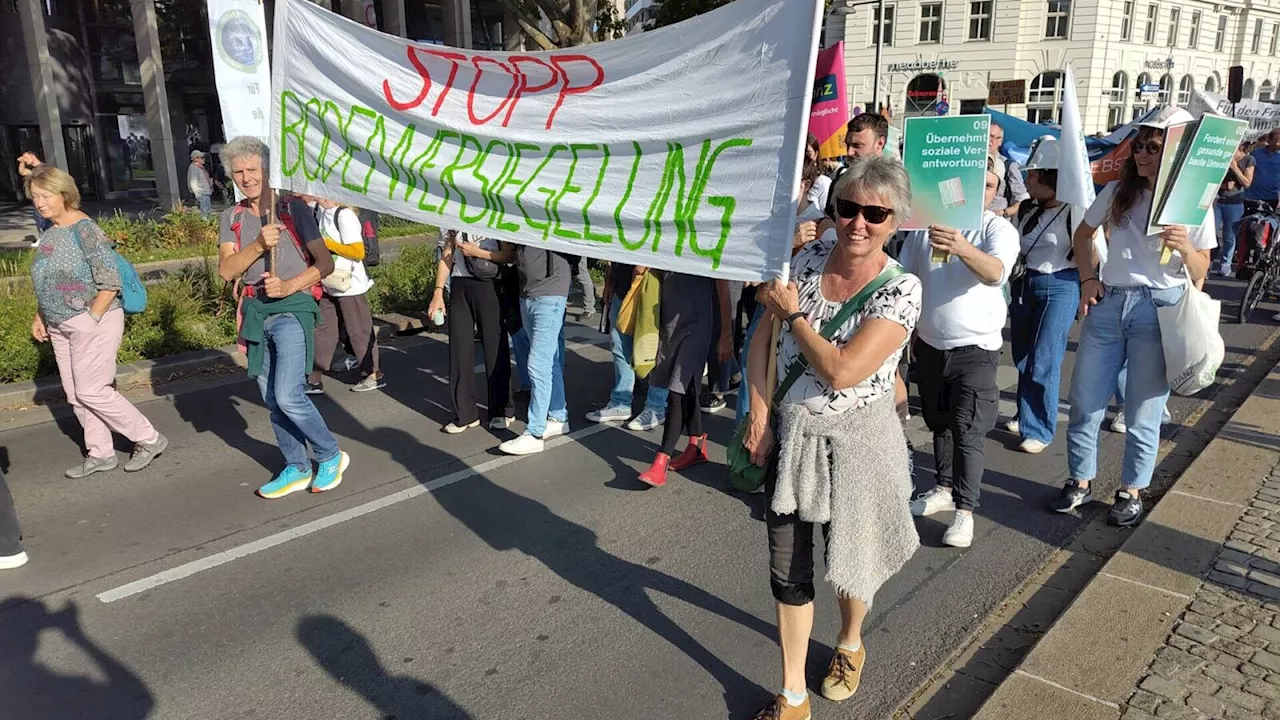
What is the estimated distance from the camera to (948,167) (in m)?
3.49

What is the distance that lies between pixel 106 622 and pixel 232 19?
6648mm

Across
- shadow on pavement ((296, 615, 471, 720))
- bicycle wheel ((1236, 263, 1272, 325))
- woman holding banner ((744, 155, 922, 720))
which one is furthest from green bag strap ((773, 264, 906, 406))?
bicycle wheel ((1236, 263, 1272, 325))

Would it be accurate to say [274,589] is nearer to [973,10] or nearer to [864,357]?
[864,357]

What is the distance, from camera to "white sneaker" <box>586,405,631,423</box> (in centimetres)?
632

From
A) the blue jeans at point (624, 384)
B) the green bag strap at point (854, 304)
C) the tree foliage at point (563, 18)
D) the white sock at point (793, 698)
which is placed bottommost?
the white sock at point (793, 698)

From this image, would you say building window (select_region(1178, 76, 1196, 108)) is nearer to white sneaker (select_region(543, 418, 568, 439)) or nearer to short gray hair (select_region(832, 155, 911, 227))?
white sneaker (select_region(543, 418, 568, 439))

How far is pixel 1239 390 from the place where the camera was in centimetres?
691

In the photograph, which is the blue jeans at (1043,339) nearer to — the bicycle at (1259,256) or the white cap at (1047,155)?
the white cap at (1047,155)

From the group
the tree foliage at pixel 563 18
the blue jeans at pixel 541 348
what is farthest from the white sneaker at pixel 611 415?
the tree foliage at pixel 563 18

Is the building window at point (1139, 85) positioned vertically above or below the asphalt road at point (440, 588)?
above

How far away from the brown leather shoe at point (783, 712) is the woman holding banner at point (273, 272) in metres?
2.98

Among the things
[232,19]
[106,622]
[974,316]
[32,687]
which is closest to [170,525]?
[106,622]

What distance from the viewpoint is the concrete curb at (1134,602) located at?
9.41 ft

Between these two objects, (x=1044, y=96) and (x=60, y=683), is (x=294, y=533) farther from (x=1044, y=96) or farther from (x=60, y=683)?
(x=1044, y=96)
